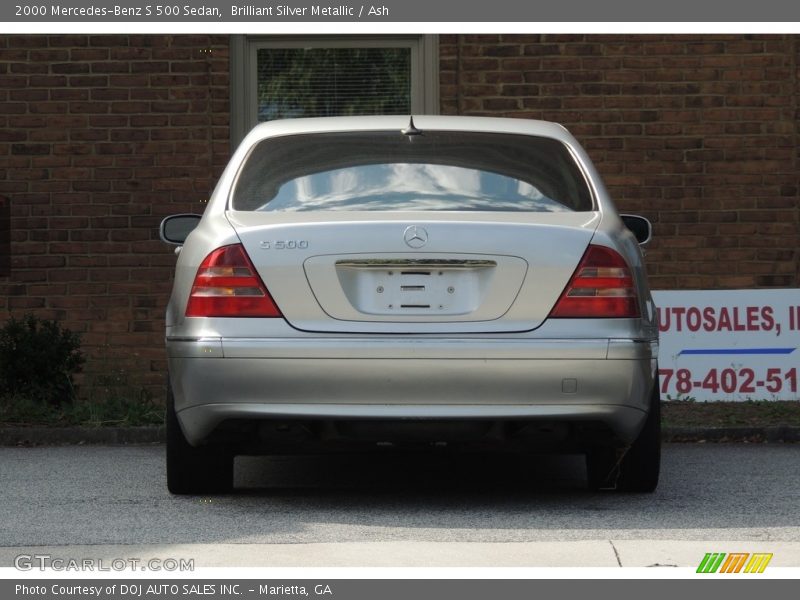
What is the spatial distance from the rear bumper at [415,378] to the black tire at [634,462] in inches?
24.4

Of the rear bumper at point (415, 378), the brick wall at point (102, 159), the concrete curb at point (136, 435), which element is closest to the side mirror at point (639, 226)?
the rear bumper at point (415, 378)

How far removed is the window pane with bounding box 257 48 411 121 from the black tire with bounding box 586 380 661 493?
5.67m

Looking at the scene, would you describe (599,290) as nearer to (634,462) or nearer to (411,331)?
(411,331)

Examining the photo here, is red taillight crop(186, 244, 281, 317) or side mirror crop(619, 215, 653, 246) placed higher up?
side mirror crop(619, 215, 653, 246)

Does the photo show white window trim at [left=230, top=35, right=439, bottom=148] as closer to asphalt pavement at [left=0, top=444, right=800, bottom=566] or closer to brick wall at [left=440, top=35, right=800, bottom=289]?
brick wall at [left=440, top=35, right=800, bottom=289]

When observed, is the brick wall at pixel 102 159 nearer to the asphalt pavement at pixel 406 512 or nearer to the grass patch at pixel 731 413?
the asphalt pavement at pixel 406 512

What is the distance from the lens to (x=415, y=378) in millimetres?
5590

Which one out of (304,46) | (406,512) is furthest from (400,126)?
(304,46)

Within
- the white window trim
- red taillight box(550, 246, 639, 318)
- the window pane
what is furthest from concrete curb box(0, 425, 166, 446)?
red taillight box(550, 246, 639, 318)

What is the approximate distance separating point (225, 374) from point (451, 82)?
20.3 ft

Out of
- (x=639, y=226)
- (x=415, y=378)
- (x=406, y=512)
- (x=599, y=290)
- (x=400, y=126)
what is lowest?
(x=406, y=512)

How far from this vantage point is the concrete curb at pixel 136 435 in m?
8.95

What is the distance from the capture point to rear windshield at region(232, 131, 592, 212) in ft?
19.7

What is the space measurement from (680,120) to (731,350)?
87.4 inches
